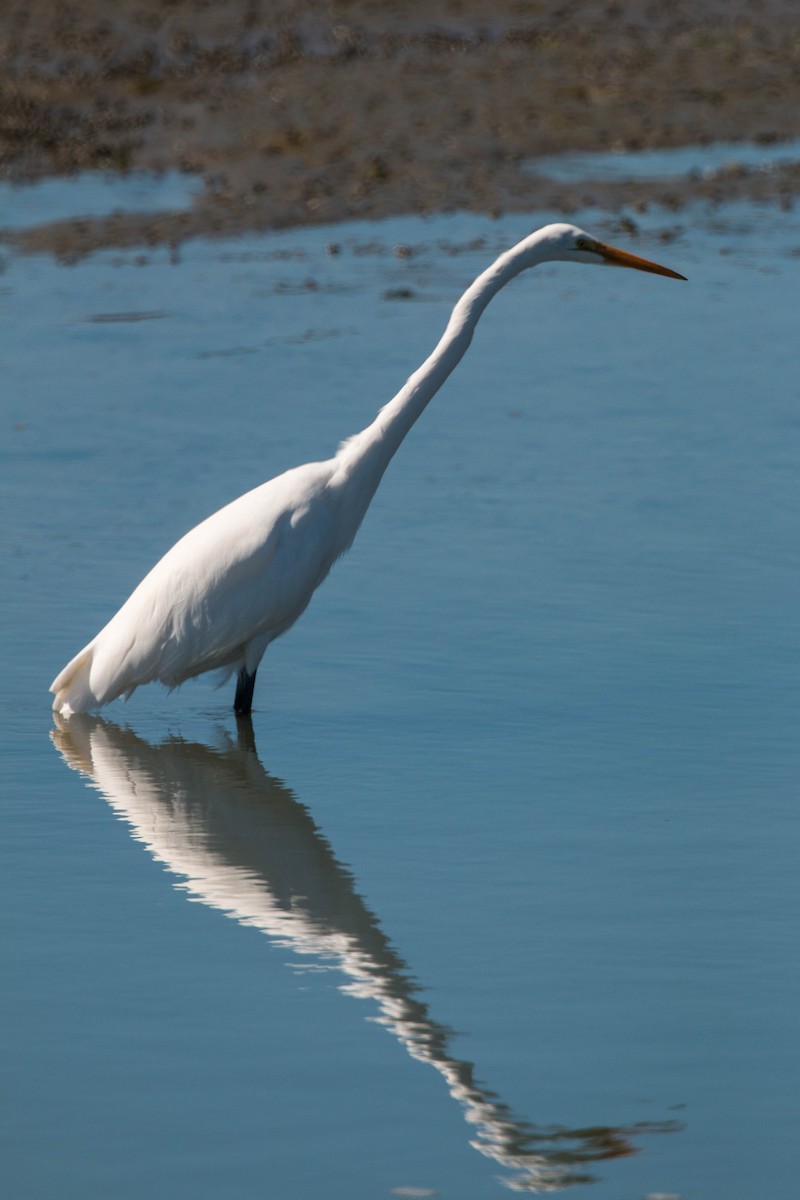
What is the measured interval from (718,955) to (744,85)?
13070mm

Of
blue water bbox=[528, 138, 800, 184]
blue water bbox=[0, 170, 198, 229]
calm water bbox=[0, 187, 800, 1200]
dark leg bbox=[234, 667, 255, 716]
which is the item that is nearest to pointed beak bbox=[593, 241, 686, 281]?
calm water bbox=[0, 187, 800, 1200]

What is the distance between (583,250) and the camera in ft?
19.1

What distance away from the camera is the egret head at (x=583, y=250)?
18.7ft

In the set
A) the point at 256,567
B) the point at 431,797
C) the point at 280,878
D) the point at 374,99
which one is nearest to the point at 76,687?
the point at 256,567

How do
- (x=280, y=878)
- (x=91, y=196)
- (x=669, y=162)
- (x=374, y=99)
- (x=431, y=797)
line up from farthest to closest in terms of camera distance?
(x=374, y=99) → (x=669, y=162) → (x=91, y=196) → (x=431, y=797) → (x=280, y=878)

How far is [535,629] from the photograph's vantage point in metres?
6.14

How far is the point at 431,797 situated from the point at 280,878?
0.60 meters

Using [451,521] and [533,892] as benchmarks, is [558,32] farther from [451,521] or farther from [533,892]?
[533,892]

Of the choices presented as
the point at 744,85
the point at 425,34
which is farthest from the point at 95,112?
the point at 744,85

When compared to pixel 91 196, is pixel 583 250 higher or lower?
lower

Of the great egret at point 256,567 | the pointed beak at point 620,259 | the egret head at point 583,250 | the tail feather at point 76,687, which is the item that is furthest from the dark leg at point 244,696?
the pointed beak at point 620,259

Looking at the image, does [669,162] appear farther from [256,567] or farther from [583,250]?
[256,567]

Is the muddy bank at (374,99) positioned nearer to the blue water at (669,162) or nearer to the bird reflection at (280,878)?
the blue water at (669,162)

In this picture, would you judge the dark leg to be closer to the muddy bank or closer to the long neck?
the long neck
